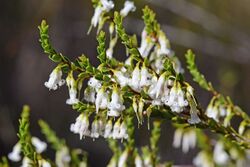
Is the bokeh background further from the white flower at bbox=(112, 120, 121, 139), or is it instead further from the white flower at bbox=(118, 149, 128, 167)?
the white flower at bbox=(112, 120, 121, 139)

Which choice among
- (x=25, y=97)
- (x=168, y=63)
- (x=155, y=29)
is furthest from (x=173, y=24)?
(x=168, y=63)

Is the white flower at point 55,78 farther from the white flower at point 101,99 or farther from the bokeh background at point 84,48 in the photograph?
the bokeh background at point 84,48

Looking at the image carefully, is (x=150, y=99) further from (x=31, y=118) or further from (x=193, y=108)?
(x=31, y=118)

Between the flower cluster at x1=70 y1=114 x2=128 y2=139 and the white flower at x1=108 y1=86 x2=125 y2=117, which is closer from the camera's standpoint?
the white flower at x1=108 y1=86 x2=125 y2=117

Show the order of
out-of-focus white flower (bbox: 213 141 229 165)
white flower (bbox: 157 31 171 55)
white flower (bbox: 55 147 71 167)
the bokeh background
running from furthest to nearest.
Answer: the bokeh background < out-of-focus white flower (bbox: 213 141 229 165) < white flower (bbox: 55 147 71 167) < white flower (bbox: 157 31 171 55)

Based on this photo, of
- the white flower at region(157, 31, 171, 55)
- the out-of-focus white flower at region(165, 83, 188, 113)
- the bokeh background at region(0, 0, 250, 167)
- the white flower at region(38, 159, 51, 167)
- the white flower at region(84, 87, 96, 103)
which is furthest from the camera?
the bokeh background at region(0, 0, 250, 167)

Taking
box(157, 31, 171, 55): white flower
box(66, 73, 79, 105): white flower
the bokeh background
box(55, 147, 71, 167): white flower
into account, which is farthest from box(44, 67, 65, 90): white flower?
the bokeh background

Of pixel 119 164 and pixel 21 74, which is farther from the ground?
→ pixel 21 74
